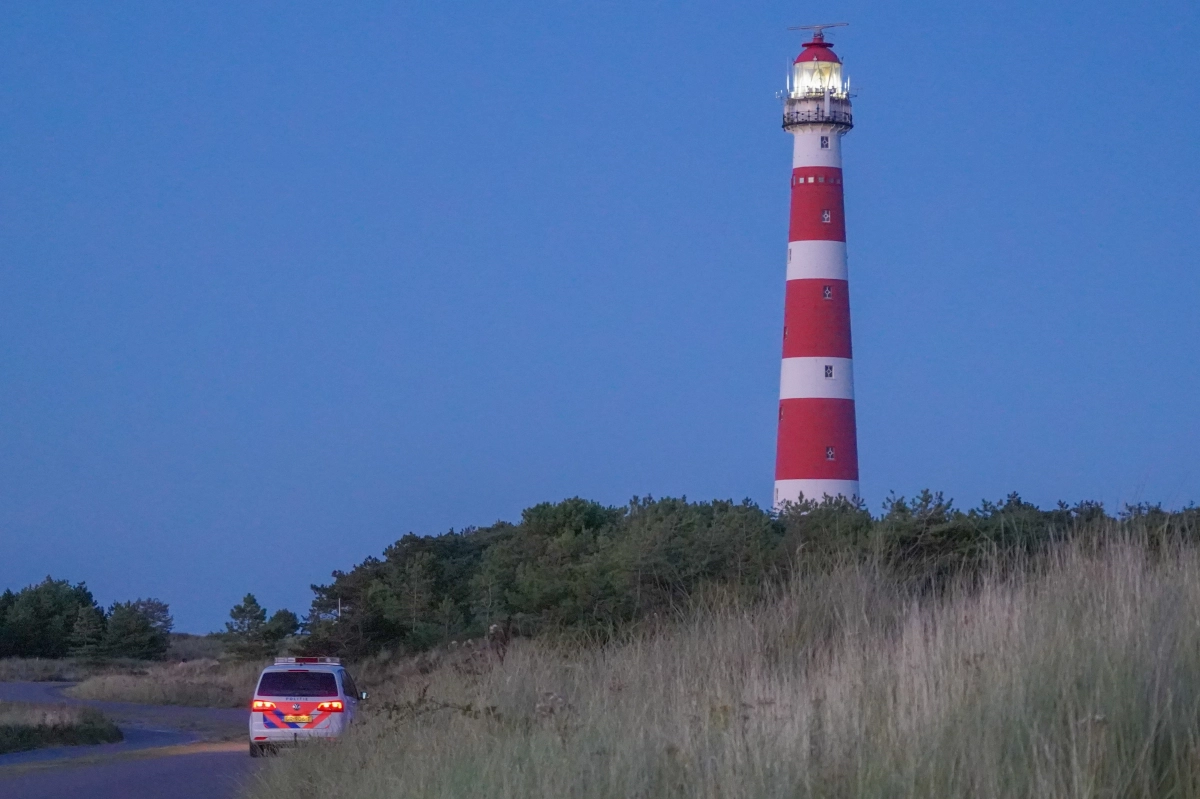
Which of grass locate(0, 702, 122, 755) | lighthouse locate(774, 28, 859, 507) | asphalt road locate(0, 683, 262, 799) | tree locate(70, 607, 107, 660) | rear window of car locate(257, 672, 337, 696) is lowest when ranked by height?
asphalt road locate(0, 683, 262, 799)

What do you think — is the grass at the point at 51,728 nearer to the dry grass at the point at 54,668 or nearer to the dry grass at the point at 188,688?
the dry grass at the point at 188,688

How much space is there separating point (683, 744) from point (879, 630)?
12.2ft

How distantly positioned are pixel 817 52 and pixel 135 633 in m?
45.3

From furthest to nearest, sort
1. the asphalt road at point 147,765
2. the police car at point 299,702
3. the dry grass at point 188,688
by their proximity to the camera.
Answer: the dry grass at point 188,688 < the police car at point 299,702 < the asphalt road at point 147,765

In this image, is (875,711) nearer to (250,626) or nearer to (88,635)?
(250,626)

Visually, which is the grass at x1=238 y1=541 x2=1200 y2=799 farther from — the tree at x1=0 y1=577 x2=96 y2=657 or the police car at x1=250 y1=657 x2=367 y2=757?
the tree at x1=0 y1=577 x2=96 y2=657

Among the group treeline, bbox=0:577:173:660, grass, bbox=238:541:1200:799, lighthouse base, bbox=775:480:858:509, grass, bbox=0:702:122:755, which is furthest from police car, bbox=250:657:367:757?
treeline, bbox=0:577:173:660

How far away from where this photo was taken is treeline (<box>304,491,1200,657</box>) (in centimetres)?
1647

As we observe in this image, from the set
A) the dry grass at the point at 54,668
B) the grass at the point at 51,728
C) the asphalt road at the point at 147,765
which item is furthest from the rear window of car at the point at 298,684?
the dry grass at the point at 54,668

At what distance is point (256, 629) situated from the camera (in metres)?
51.9

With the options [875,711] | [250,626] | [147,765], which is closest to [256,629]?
[250,626]

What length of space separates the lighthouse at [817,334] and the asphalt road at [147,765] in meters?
15.8

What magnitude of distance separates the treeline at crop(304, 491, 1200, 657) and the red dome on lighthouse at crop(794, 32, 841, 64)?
1652cm

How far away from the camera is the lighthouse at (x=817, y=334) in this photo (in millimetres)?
38406
